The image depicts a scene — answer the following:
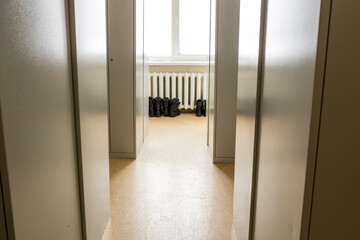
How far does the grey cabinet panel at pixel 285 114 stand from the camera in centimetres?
88

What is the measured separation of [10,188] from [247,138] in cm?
105

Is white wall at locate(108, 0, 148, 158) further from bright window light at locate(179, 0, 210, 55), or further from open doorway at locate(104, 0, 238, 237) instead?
bright window light at locate(179, 0, 210, 55)

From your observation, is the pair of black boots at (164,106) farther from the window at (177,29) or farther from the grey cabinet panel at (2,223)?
the grey cabinet panel at (2,223)

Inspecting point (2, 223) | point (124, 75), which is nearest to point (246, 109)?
point (2, 223)

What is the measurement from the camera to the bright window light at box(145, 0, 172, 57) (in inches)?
209

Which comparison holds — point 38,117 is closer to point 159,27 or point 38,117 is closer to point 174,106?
point 174,106

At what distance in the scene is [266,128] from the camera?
4.23ft

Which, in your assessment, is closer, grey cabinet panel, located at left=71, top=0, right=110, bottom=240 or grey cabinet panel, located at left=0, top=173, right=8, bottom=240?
grey cabinet panel, located at left=0, top=173, right=8, bottom=240

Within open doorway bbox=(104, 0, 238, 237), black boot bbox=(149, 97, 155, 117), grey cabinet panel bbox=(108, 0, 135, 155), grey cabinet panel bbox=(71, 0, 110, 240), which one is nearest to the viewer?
grey cabinet panel bbox=(71, 0, 110, 240)

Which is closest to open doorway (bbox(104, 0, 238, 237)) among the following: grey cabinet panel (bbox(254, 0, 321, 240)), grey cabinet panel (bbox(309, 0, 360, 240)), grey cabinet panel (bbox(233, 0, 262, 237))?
grey cabinet panel (bbox(233, 0, 262, 237))

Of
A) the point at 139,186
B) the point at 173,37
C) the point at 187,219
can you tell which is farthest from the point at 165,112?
the point at 187,219

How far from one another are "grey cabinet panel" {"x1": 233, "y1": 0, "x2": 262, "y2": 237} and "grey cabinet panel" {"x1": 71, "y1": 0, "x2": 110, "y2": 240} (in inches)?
28.1

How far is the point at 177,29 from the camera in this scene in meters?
5.39

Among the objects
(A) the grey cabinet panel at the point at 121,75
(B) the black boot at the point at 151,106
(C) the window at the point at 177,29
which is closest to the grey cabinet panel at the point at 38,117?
(A) the grey cabinet panel at the point at 121,75
